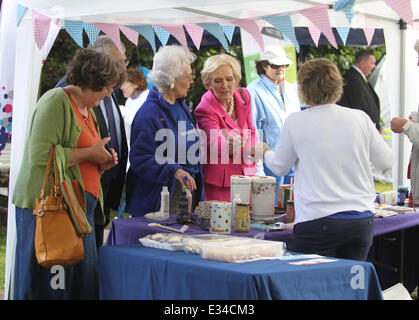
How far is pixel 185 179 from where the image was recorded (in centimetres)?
346

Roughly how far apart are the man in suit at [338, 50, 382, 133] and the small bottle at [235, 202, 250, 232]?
4123 mm

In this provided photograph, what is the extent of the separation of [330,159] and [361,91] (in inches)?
172

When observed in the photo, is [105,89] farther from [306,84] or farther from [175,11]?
[175,11]

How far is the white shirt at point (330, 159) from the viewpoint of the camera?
9.09 feet

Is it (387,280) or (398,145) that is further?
(398,145)

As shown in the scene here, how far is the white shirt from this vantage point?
109 inches

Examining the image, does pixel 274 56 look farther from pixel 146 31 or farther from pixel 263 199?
pixel 263 199

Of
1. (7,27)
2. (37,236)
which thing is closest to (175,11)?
(7,27)

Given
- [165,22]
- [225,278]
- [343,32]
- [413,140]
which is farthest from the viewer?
[343,32]

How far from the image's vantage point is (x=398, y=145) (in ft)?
18.8

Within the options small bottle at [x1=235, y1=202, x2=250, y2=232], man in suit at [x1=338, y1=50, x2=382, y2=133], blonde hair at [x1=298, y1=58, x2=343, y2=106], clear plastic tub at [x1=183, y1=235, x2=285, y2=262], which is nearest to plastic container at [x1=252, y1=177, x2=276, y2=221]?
small bottle at [x1=235, y1=202, x2=250, y2=232]

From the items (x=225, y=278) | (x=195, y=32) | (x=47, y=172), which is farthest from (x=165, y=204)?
(x=195, y=32)

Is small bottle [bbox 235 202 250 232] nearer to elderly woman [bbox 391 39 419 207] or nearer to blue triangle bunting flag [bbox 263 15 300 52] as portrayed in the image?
blue triangle bunting flag [bbox 263 15 300 52]
